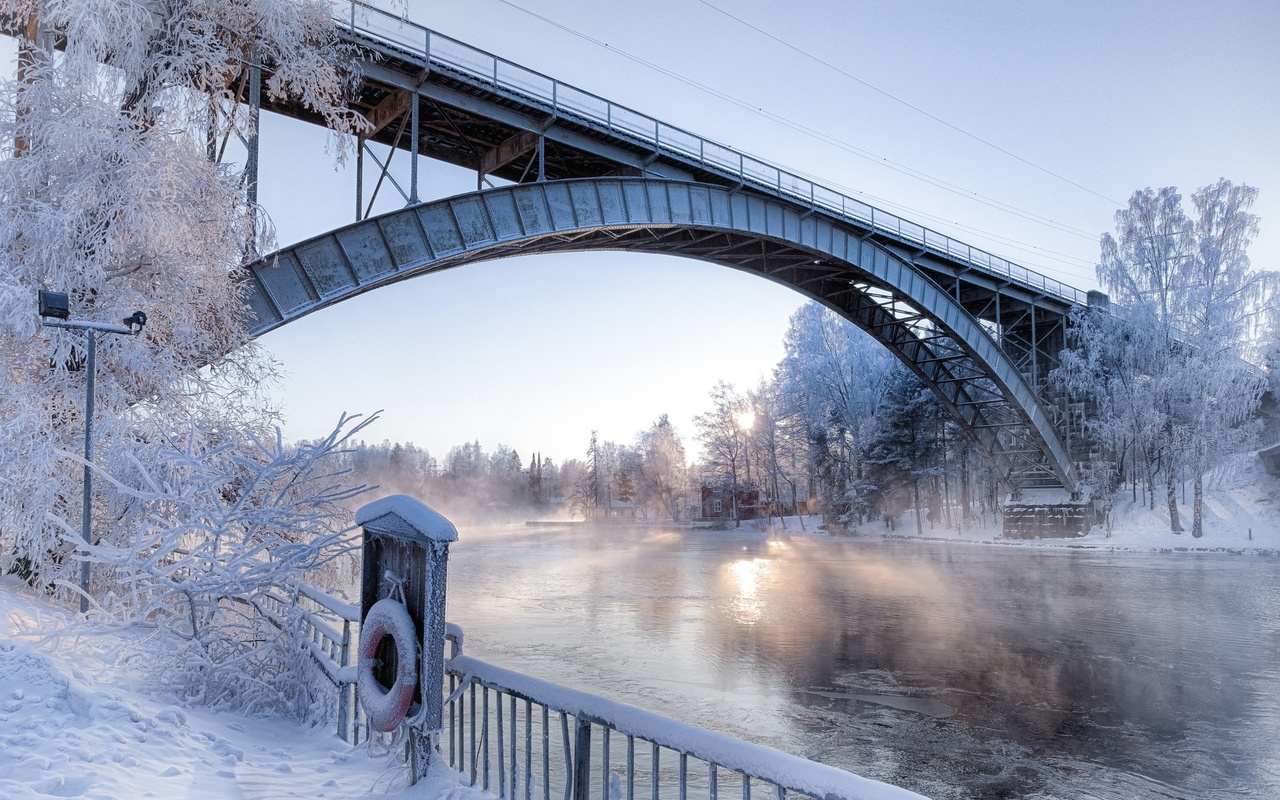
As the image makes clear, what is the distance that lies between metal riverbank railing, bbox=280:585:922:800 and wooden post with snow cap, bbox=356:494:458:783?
27 centimetres

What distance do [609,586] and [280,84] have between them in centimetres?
1467

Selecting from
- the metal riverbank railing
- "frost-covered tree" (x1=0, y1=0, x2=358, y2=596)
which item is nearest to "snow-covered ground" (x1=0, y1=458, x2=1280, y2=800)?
the metal riverbank railing

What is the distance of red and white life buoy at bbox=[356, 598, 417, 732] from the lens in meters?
4.75

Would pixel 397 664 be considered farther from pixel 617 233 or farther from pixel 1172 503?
pixel 1172 503

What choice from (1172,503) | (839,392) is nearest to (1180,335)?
(1172,503)

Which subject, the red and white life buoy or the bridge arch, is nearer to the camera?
the red and white life buoy

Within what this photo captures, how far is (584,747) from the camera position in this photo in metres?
3.97

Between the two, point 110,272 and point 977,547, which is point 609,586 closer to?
point 110,272

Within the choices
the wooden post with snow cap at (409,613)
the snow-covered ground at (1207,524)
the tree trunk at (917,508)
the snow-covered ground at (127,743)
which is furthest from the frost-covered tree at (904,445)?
the wooden post with snow cap at (409,613)

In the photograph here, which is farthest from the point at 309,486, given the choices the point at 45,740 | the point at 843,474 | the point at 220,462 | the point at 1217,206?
the point at 843,474

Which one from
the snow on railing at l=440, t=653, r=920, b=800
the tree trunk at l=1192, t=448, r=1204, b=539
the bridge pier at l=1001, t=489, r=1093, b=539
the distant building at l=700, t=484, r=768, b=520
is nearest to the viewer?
the snow on railing at l=440, t=653, r=920, b=800

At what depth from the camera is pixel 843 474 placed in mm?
51406

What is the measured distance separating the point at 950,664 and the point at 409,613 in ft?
30.7

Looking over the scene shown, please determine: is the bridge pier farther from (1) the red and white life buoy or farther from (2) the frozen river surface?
(1) the red and white life buoy
